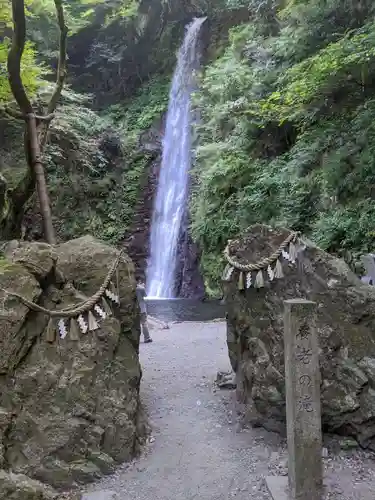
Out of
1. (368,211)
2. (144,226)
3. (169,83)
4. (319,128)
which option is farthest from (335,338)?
(169,83)

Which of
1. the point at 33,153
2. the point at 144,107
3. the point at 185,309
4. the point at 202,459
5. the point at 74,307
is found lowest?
the point at 202,459

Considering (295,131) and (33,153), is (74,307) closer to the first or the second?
(33,153)

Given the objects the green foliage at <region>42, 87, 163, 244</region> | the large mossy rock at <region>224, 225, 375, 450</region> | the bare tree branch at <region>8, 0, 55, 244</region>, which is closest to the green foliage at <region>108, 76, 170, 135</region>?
the green foliage at <region>42, 87, 163, 244</region>

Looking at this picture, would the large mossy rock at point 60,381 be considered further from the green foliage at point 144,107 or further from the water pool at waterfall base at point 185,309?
the green foliage at point 144,107

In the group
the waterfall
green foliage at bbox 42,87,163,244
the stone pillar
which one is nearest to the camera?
the stone pillar

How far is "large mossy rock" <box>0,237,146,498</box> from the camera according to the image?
3791 millimetres

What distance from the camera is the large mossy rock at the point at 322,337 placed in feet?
14.1

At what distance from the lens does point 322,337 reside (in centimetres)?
448

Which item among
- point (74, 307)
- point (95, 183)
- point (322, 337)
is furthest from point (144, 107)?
point (322, 337)

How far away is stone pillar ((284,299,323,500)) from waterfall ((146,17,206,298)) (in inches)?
475

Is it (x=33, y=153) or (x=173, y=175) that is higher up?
(x=173, y=175)

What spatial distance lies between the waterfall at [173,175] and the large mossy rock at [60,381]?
1098 cm

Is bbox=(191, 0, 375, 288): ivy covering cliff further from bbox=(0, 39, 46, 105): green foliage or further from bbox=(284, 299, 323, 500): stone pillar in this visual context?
bbox=(0, 39, 46, 105): green foliage

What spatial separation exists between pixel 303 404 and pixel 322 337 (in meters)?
1.16
